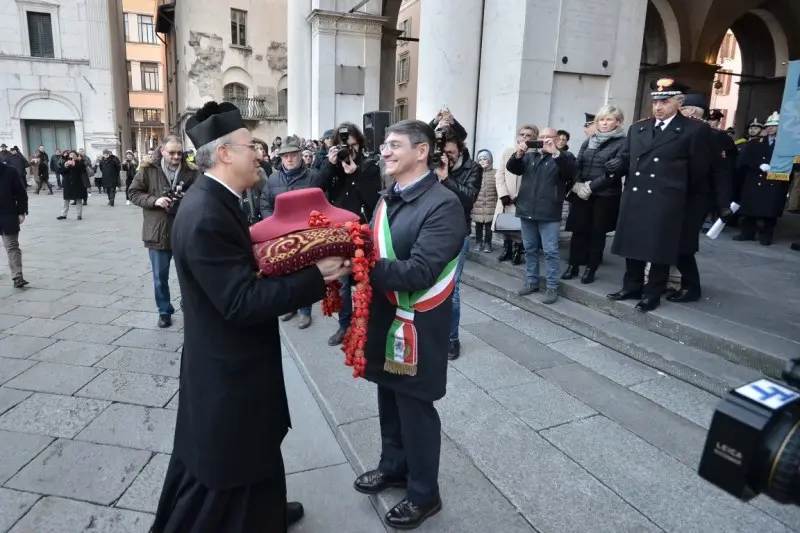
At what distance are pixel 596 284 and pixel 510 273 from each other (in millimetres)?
1226

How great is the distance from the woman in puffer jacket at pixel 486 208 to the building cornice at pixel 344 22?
22.7ft

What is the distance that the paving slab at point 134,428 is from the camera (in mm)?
3250

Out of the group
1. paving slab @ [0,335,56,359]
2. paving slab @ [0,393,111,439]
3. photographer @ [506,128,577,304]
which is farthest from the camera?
photographer @ [506,128,577,304]

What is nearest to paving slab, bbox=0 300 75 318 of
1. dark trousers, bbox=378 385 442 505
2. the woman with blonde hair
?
dark trousers, bbox=378 385 442 505

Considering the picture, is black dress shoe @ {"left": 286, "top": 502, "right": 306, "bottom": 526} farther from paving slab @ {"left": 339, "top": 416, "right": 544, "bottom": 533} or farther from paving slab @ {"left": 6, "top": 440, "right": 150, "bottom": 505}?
paving slab @ {"left": 6, "top": 440, "right": 150, "bottom": 505}

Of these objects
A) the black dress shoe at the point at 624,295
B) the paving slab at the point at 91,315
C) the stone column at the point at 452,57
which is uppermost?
the stone column at the point at 452,57

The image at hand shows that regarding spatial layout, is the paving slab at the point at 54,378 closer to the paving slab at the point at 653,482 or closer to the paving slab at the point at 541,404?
the paving slab at the point at 541,404

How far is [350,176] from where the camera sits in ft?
16.9

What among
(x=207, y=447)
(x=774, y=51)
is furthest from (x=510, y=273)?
(x=774, y=51)

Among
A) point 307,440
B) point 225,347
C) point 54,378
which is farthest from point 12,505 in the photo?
point 225,347

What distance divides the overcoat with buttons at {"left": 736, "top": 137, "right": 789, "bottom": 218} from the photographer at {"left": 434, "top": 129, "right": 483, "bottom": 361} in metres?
5.93

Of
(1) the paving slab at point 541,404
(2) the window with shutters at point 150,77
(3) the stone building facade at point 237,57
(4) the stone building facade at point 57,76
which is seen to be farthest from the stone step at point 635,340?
(2) the window with shutters at point 150,77

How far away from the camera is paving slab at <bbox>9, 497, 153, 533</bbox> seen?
2.50 meters

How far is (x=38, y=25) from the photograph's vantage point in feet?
88.3
